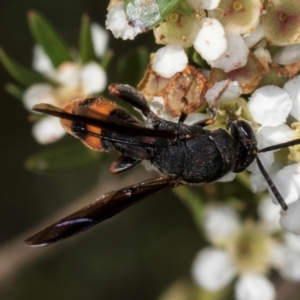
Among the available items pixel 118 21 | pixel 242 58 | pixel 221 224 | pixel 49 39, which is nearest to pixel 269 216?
pixel 221 224

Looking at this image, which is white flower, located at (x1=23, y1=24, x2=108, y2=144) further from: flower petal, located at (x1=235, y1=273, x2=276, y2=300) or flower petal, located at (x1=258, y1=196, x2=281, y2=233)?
flower petal, located at (x1=235, y1=273, x2=276, y2=300)

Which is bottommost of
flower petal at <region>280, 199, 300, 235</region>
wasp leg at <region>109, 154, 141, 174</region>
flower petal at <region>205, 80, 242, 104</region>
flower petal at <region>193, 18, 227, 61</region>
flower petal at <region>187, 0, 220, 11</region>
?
flower petal at <region>280, 199, 300, 235</region>

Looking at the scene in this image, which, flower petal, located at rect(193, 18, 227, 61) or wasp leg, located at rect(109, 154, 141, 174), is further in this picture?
wasp leg, located at rect(109, 154, 141, 174)

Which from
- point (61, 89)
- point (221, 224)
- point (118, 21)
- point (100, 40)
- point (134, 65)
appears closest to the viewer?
point (118, 21)

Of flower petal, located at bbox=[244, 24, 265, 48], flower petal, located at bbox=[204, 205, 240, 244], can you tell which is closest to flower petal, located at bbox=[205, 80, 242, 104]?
flower petal, located at bbox=[244, 24, 265, 48]

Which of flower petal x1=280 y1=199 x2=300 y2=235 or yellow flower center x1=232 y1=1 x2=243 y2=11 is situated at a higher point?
yellow flower center x1=232 y1=1 x2=243 y2=11

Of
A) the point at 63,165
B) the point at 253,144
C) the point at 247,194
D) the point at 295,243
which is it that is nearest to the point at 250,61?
the point at 253,144

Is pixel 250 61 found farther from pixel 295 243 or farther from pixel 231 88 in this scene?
pixel 295 243

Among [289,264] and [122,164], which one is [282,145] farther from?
[289,264]
